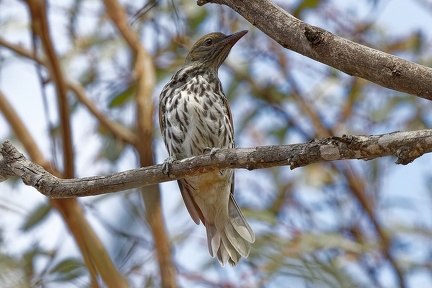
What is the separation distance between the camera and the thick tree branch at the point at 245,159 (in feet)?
7.88

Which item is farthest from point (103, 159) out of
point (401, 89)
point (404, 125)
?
point (401, 89)

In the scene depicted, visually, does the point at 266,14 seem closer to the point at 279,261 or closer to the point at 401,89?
the point at 401,89

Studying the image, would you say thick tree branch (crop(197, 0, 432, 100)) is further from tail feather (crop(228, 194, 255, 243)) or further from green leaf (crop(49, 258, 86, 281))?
tail feather (crop(228, 194, 255, 243))

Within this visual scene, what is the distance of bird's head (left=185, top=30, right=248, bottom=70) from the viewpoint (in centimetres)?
481

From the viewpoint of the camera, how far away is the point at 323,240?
524 cm

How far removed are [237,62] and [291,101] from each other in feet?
1.89

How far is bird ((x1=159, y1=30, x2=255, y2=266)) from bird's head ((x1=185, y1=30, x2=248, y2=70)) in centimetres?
16

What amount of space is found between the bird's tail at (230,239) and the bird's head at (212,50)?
976mm

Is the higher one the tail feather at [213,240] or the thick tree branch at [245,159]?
the tail feather at [213,240]

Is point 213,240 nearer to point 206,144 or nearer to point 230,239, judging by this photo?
point 230,239

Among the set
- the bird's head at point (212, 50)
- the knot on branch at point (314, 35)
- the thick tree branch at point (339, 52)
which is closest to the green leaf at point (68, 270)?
the bird's head at point (212, 50)

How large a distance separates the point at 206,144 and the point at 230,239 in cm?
55

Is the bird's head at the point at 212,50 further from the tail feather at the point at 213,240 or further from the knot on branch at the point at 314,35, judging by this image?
the knot on branch at the point at 314,35

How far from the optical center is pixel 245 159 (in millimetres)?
2859
